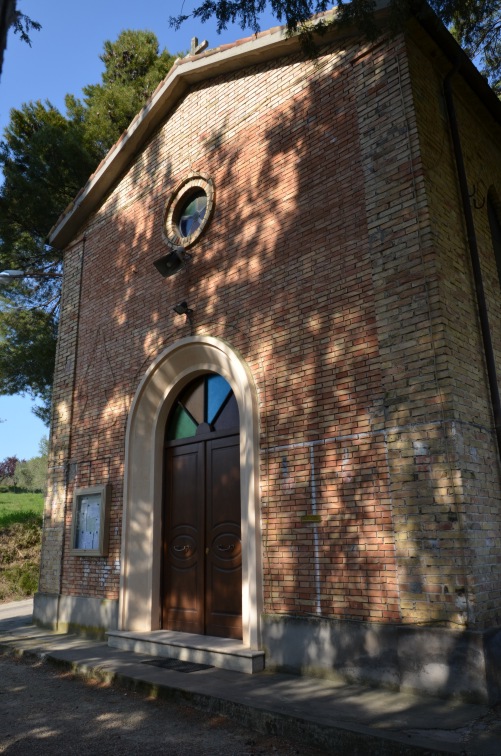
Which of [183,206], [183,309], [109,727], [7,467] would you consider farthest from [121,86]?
[7,467]

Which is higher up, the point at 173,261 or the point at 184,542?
the point at 173,261

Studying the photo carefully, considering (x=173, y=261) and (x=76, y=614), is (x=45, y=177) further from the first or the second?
(x=76, y=614)

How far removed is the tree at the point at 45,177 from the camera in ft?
46.1

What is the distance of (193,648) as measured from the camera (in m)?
6.50

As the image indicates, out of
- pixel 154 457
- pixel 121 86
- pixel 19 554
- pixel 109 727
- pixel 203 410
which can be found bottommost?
pixel 109 727

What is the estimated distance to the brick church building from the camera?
5.20 m

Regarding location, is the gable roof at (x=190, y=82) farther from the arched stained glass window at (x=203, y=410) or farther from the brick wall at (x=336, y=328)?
the arched stained glass window at (x=203, y=410)

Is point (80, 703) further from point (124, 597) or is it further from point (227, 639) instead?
point (124, 597)

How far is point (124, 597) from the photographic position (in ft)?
25.9

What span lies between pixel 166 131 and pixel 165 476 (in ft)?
18.6

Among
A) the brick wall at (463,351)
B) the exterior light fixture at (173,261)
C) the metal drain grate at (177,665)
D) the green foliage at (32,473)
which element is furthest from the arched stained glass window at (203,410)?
the green foliage at (32,473)

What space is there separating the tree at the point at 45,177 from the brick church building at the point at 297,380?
4681 millimetres

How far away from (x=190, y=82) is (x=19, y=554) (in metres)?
13.6

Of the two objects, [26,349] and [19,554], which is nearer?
[26,349]
